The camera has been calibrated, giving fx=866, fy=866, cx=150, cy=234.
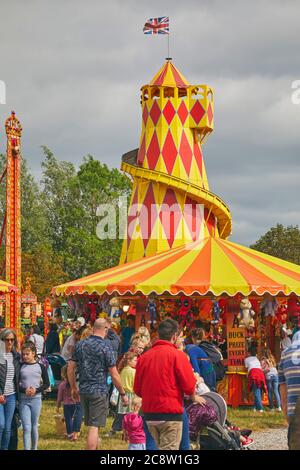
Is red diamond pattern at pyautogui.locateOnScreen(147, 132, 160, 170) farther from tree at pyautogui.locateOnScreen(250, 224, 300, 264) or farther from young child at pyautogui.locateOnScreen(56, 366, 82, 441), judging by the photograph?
tree at pyautogui.locateOnScreen(250, 224, 300, 264)

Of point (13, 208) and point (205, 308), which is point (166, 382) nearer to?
point (205, 308)

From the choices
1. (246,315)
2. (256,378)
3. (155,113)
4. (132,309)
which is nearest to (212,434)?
(256,378)

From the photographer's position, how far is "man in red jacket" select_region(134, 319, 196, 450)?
6898 millimetres

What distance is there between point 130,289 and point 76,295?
9.96 ft

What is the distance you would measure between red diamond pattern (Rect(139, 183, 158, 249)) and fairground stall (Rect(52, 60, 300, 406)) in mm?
34

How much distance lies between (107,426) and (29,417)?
11.7 feet

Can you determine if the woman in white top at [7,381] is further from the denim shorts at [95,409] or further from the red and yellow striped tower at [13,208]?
the red and yellow striped tower at [13,208]

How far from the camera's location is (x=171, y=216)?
2661 centimetres

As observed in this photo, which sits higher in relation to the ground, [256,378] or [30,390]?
[30,390]

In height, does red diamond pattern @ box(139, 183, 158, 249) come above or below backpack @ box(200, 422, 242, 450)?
above

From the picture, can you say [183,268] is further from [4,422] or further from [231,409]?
[4,422]

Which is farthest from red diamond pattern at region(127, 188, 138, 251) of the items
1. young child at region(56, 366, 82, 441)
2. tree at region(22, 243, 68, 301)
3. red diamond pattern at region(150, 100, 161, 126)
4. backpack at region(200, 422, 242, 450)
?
backpack at region(200, 422, 242, 450)

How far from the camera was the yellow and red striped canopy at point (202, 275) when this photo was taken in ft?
51.6
